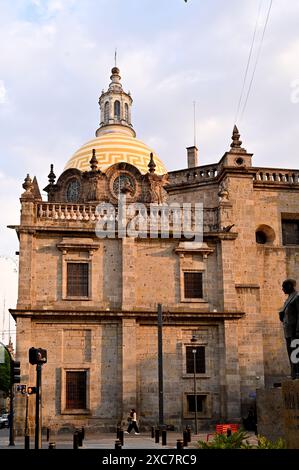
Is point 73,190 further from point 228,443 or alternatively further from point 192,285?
point 228,443

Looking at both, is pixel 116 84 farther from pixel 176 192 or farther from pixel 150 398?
pixel 150 398

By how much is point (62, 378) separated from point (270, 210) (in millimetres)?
13603

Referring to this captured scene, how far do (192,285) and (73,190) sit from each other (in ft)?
51.1

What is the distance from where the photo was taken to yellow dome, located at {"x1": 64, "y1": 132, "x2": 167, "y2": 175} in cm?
4488

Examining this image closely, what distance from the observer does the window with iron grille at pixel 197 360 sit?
3022 cm

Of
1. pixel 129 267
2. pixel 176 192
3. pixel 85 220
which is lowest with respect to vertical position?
pixel 129 267

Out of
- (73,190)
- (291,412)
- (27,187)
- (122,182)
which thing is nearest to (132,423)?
(27,187)

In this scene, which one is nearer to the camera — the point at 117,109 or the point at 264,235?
the point at 264,235

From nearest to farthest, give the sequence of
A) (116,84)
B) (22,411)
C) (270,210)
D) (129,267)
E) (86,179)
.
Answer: (22,411)
(129,267)
(270,210)
(86,179)
(116,84)

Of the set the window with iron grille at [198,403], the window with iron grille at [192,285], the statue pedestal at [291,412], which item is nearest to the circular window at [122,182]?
the window with iron grille at [192,285]

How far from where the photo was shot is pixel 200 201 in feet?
116

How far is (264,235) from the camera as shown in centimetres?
3428

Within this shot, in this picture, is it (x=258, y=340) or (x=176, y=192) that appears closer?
(x=258, y=340)

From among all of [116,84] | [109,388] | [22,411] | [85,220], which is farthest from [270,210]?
[116,84]
